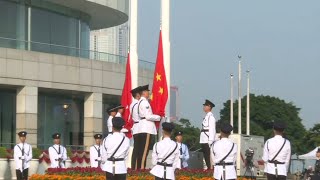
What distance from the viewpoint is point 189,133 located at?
9831 centimetres

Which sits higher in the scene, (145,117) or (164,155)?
(145,117)

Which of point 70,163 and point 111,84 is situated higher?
point 111,84

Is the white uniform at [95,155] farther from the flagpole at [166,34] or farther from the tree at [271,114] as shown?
the tree at [271,114]

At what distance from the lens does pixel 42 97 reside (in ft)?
149

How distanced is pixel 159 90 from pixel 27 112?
16483 mm

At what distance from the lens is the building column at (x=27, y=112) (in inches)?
1666

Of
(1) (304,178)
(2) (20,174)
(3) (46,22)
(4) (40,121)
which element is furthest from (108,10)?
(2) (20,174)

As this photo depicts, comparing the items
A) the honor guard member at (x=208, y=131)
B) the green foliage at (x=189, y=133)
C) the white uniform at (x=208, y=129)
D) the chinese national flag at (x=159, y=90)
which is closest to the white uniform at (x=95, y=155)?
the chinese national flag at (x=159, y=90)

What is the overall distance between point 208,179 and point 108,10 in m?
28.8

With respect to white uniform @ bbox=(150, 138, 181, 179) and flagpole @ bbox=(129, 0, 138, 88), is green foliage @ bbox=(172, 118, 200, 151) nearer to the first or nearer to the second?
flagpole @ bbox=(129, 0, 138, 88)

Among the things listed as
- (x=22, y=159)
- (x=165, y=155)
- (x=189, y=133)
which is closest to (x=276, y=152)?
(x=165, y=155)

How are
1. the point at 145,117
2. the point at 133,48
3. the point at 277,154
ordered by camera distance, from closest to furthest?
the point at 277,154
the point at 145,117
the point at 133,48

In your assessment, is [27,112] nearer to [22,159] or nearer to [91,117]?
[91,117]

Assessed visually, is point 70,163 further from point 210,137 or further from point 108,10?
point 108,10
